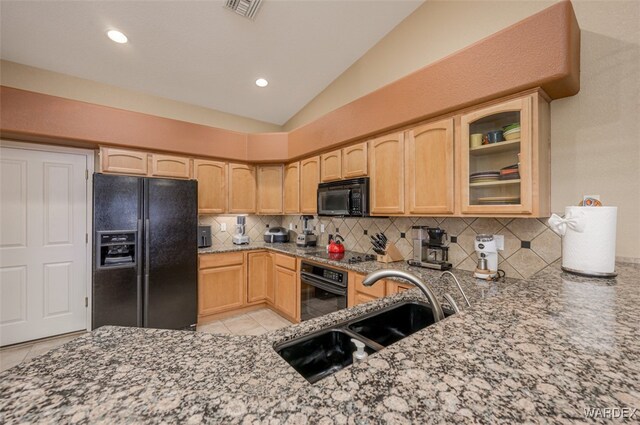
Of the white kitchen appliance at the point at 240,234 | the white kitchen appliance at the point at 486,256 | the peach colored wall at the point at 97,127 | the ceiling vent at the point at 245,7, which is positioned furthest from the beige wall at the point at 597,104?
the white kitchen appliance at the point at 240,234

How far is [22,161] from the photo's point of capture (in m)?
2.69

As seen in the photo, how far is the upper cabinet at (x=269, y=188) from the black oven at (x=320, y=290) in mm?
1285

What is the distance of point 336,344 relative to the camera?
1.01 m

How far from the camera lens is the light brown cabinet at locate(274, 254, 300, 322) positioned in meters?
3.00

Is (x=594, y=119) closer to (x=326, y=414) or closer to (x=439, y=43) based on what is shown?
(x=439, y=43)

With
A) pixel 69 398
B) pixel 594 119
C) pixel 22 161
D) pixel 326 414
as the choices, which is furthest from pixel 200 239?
pixel 594 119

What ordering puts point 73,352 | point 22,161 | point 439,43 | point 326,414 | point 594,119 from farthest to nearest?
point 22,161 → point 439,43 → point 594,119 → point 73,352 → point 326,414

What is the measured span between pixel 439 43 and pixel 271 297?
11.0 ft

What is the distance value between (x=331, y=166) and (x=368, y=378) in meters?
2.64

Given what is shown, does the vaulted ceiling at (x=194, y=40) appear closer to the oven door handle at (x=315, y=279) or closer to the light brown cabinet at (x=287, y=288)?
the light brown cabinet at (x=287, y=288)

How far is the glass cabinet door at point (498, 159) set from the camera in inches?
61.6

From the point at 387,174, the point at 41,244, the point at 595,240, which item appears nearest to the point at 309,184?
the point at 387,174

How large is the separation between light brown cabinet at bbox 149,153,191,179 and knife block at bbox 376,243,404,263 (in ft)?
8.45

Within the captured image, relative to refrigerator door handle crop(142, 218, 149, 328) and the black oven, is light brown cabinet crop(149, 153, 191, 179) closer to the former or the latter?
refrigerator door handle crop(142, 218, 149, 328)
